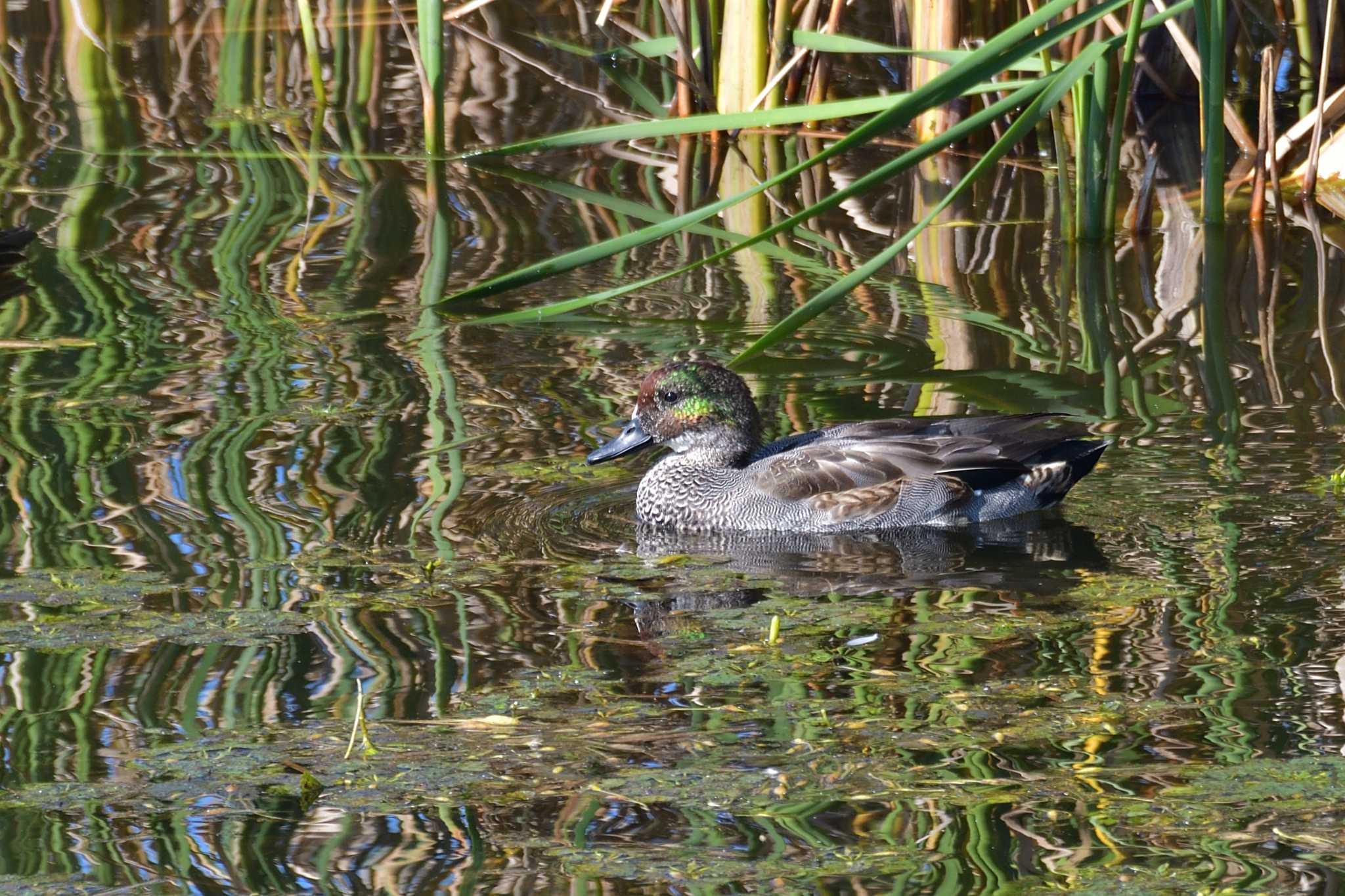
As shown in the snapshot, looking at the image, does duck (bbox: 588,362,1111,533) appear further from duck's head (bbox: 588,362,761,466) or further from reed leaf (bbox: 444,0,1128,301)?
reed leaf (bbox: 444,0,1128,301)

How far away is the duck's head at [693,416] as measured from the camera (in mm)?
7168

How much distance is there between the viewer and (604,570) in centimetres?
621

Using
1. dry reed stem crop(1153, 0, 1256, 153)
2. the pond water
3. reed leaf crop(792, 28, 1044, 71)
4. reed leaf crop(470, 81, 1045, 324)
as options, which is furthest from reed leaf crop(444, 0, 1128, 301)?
dry reed stem crop(1153, 0, 1256, 153)

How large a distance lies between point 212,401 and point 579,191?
152 inches

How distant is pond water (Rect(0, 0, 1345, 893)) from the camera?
13.9 ft

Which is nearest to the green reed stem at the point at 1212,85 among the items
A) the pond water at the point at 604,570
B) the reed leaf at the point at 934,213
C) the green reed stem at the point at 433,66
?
the pond water at the point at 604,570

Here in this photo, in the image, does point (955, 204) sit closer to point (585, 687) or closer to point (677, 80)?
point (677, 80)

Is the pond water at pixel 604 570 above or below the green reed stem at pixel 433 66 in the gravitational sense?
below

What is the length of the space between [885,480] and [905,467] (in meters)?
0.08

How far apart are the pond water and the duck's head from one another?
22 cm

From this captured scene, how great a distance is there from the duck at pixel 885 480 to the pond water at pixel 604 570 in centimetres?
15

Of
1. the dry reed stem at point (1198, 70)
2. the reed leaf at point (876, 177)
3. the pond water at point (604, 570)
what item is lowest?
the pond water at point (604, 570)

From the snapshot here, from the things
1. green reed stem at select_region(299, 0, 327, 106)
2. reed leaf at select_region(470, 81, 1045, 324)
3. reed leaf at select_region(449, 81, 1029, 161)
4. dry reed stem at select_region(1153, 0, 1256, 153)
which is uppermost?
green reed stem at select_region(299, 0, 327, 106)

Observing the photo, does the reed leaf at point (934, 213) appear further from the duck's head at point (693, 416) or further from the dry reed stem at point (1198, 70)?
the dry reed stem at point (1198, 70)
